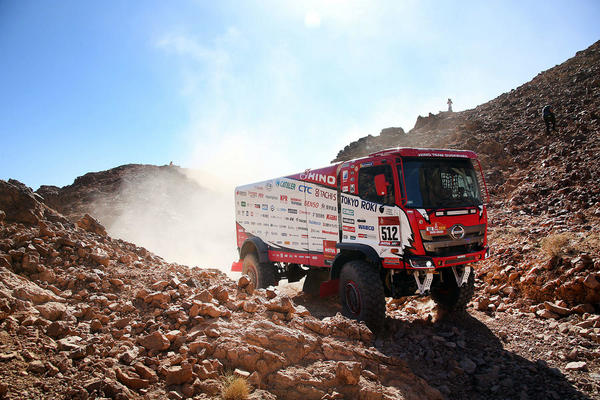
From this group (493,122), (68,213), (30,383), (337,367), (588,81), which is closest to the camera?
(30,383)

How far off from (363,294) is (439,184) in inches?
91.0

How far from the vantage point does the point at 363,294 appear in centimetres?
605

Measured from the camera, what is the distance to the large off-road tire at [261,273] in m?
9.37

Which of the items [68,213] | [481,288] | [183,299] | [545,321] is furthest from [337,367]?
[68,213]

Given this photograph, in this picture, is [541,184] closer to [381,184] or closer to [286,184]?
[286,184]

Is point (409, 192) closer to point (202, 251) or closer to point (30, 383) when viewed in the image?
point (30, 383)

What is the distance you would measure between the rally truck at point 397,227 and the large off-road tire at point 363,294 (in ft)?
0.06

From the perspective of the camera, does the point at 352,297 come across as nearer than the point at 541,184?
Yes

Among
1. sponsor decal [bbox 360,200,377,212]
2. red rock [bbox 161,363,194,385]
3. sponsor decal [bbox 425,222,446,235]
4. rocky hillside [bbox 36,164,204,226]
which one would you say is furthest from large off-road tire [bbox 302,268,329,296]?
rocky hillside [bbox 36,164,204,226]

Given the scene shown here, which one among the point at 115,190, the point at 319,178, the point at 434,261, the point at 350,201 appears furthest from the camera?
the point at 115,190

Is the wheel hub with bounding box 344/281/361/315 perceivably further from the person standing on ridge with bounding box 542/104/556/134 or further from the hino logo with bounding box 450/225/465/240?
the person standing on ridge with bounding box 542/104/556/134

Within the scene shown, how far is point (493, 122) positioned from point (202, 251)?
85.8ft

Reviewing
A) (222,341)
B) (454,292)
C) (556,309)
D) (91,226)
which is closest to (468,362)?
(454,292)

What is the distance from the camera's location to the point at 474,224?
6133 millimetres
